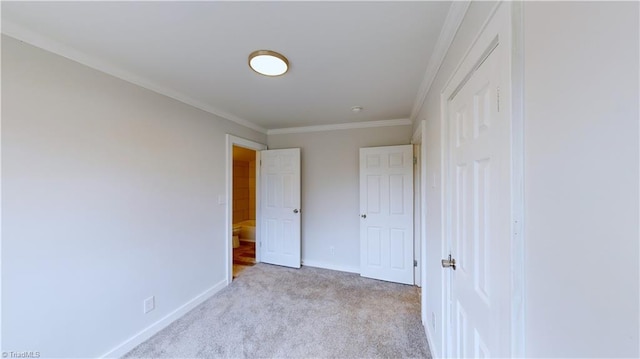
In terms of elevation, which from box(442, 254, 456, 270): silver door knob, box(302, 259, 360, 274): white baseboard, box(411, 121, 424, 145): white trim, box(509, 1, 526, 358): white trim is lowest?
box(302, 259, 360, 274): white baseboard

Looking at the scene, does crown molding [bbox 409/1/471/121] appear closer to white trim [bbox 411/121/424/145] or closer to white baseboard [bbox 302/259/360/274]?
white trim [bbox 411/121/424/145]

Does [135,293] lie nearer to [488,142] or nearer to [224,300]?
[224,300]

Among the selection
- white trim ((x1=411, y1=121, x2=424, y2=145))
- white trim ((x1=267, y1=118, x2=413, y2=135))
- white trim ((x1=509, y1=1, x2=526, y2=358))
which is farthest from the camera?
white trim ((x1=267, y1=118, x2=413, y2=135))

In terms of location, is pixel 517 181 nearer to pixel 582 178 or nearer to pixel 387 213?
pixel 582 178

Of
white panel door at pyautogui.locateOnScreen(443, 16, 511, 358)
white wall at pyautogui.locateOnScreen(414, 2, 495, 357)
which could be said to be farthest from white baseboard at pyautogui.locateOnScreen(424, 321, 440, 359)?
white panel door at pyautogui.locateOnScreen(443, 16, 511, 358)

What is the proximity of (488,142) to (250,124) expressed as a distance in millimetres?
3198

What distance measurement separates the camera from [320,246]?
12.4ft

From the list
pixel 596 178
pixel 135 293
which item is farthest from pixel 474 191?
pixel 135 293

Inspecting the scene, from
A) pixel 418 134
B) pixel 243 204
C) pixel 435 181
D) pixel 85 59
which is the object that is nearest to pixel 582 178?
pixel 435 181

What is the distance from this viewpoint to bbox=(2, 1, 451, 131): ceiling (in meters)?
1.22

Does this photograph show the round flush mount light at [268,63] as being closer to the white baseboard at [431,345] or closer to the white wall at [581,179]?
the white wall at [581,179]

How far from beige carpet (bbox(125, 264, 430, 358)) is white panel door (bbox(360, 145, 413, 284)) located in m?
0.24

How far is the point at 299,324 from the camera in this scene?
2.24m

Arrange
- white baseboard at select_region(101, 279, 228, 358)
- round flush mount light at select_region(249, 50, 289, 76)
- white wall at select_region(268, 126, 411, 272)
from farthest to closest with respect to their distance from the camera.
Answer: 1. white wall at select_region(268, 126, 411, 272)
2. white baseboard at select_region(101, 279, 228, 358)
3. round flush mount light at select_region(249, 50, 289, 76)
